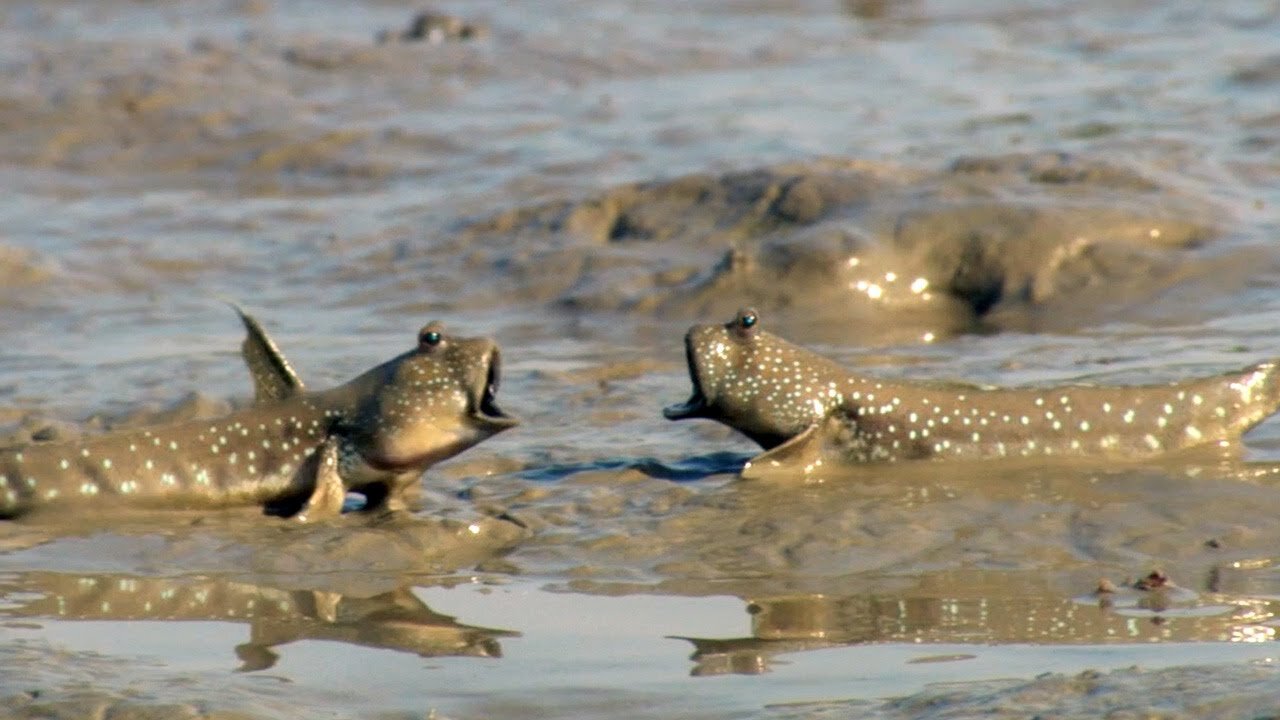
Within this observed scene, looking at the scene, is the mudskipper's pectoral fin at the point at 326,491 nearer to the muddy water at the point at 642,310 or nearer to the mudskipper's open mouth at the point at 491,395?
the muddy water at the point at 642,310

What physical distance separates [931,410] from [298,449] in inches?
64.2

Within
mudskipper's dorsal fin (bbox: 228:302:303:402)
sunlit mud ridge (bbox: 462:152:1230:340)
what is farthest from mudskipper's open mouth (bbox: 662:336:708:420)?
sunlit mud ridge (bbox: 462:152:1230:340)

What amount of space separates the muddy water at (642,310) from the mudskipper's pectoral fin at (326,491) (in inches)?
4.0

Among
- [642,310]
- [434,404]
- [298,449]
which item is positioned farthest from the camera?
[642,310]

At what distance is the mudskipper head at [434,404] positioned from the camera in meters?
5.84

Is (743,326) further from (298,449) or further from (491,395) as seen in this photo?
(298,449)

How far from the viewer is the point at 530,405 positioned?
7.14 meters

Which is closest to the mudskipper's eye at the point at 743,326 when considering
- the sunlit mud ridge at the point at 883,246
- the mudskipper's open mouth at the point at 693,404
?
the mudskipper's open mouth at the point at 693,404

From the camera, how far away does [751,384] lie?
6.09m

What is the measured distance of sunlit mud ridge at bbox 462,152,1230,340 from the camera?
8320 millimetres

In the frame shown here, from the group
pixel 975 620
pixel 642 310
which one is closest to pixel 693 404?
pixel 975 620

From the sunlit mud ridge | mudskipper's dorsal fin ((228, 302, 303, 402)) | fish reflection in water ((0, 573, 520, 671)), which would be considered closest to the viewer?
fish reflection in water ((0, 573, 520, 671))

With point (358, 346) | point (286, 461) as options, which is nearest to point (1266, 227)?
point (358, 346)

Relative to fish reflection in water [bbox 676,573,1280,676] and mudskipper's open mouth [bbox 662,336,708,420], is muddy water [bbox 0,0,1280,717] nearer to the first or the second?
fish reflection in water [bbox 676,573,1280,676]
